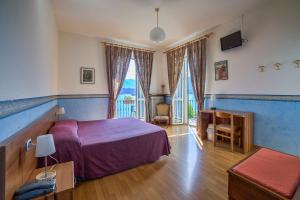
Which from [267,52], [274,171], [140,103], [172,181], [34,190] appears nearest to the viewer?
[34,190]

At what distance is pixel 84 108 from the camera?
454 cm

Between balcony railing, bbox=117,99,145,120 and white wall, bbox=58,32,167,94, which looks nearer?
white wall, bbox=58,32,167,94

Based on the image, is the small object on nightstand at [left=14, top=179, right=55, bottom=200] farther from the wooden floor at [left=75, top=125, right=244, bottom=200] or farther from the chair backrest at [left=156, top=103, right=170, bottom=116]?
the chair backrest at [left=156, top=103, right=170, bottom=116]

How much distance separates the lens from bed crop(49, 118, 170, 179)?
2010 millimetres

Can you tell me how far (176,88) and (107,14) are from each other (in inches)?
126

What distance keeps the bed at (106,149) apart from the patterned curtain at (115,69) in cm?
196

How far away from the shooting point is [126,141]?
2434 mm

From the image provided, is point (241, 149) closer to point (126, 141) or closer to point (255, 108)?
point (255, 108)

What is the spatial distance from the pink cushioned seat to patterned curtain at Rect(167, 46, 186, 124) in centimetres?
375

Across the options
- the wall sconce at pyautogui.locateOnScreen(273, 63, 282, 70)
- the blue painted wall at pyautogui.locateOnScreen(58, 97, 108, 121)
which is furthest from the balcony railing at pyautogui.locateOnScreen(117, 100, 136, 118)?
the wall sconce at pyautogui.locateOnScreen(273, 63, 282, 70)

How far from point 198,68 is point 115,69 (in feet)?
8.20

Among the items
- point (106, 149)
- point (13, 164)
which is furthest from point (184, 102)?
point (13, 164)

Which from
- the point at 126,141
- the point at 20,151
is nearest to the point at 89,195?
the point at 126,141

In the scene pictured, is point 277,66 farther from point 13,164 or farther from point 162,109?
point 13,164
